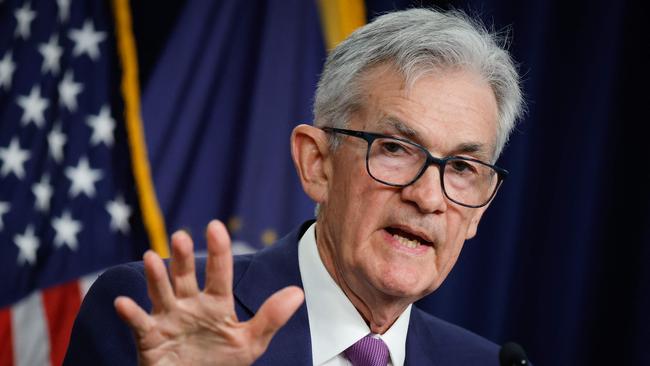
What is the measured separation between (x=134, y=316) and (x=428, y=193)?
0.71 metres

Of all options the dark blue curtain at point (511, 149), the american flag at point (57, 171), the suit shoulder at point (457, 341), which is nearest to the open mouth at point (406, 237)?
the suit shoulder at point (457, 341)

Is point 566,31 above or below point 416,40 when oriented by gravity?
below

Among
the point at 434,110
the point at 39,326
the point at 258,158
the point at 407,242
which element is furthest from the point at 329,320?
the point at 39,326

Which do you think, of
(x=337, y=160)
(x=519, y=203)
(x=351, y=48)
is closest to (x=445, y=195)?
(x=337, y=160)

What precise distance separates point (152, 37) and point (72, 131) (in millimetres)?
484

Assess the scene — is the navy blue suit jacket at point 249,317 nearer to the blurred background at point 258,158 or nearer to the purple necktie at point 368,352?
the purple necktie at point 368,352

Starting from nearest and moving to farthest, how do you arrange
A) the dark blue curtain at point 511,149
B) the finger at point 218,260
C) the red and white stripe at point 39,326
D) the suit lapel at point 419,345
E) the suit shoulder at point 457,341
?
the finger at point 218,260 → the suit lapel at point 419,345 → the suit shoulder at point 457,341 → the red and white stripe at point 39,326 → the dark blue curtain at point 511,149

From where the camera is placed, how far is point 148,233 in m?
3.00

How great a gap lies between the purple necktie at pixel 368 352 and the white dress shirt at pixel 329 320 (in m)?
0.01

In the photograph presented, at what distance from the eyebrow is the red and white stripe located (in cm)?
171

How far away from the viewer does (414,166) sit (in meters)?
1.66

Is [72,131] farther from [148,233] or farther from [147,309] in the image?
[147,309]

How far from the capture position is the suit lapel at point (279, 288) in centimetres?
165

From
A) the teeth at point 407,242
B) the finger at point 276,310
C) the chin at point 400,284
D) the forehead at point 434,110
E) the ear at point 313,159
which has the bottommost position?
the chin at point 400,284
